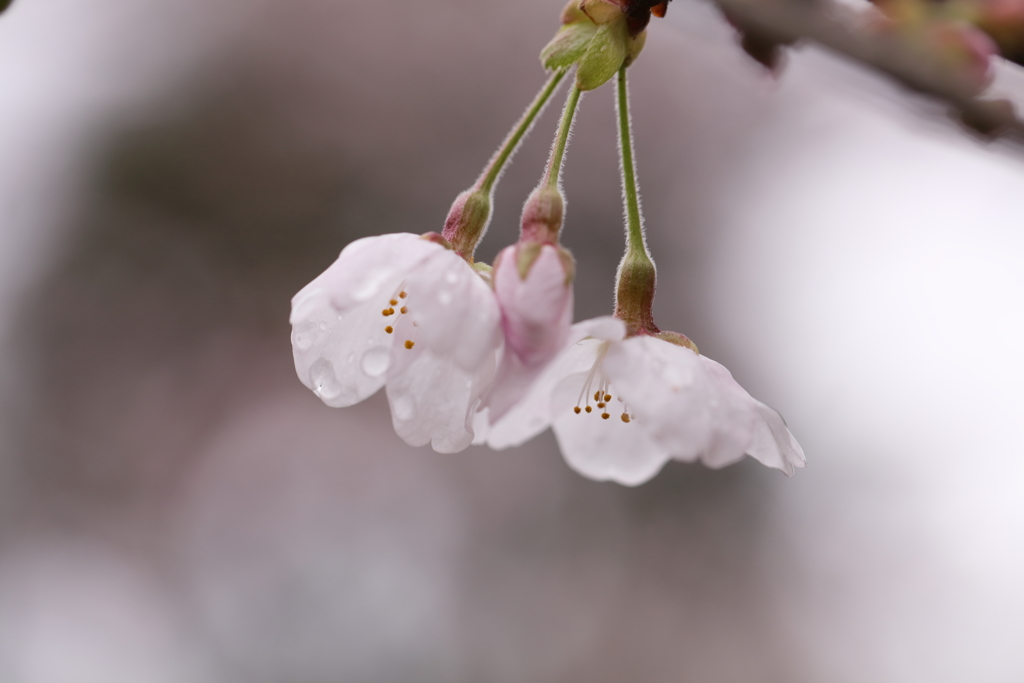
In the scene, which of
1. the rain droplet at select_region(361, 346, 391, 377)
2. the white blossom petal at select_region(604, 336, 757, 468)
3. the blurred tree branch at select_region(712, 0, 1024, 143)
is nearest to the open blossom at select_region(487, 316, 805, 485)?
the white blossom petal at select_region(604, 336, 757, 468)

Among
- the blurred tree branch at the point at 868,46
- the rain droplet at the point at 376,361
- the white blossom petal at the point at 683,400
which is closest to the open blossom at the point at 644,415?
the white blossom petal at the point at 683,400

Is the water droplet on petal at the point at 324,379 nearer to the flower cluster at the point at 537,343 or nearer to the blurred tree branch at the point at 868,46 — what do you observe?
the flower cluster at the point at 537,343

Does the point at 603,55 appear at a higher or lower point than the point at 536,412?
higher


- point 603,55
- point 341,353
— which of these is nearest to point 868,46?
point 603,55

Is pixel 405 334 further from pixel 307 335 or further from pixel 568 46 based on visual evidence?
pixel 568 46

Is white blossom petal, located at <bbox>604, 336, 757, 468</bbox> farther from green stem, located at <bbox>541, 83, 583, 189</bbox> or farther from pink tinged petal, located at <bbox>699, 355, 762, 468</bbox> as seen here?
green stem, located at <bbox>541, 83, 583, 189</bbox>

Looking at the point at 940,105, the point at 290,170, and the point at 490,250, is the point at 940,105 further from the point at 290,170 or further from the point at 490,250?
the point at 290,170
